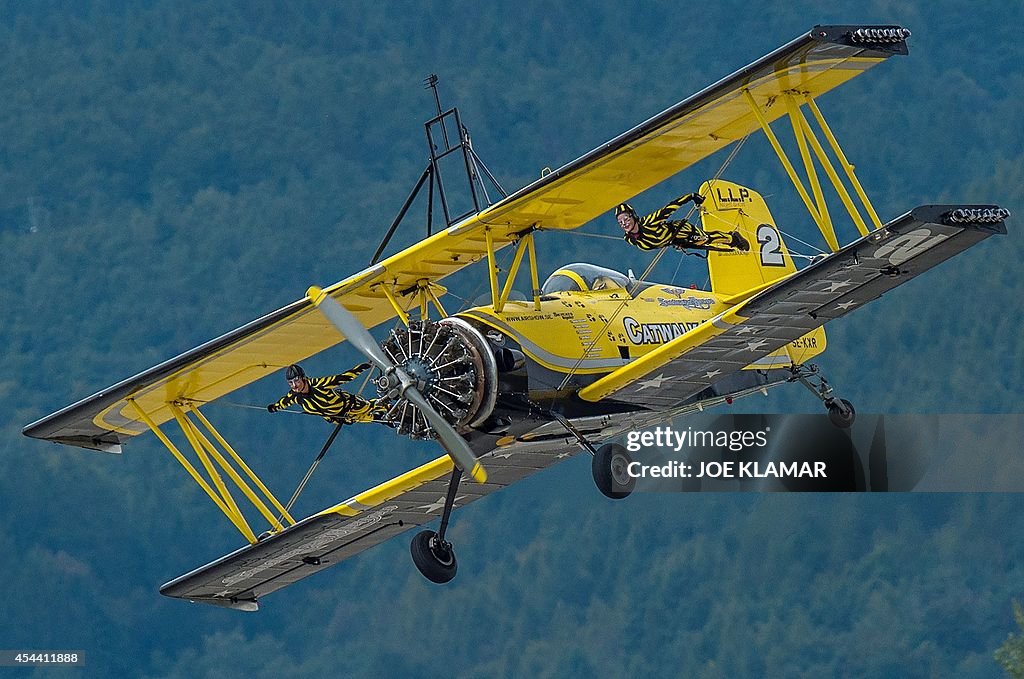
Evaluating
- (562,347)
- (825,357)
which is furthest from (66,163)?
(562,347)

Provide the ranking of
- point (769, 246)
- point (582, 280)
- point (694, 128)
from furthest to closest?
point (769, 246) → point (582, 280) → point (694, 128)

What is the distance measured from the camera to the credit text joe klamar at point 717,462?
4272 centimetres

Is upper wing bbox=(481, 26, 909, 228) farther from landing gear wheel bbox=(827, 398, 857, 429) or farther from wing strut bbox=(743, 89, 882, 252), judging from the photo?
landing gear wheel bbox=(827, 398, 857, 429)

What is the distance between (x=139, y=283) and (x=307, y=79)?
44.4ft

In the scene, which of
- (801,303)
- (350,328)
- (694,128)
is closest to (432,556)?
(350,328)

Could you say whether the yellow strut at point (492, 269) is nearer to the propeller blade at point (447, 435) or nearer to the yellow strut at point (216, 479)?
the propeller blade at point (447, 435)

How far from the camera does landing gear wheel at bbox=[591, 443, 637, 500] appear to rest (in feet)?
66.3

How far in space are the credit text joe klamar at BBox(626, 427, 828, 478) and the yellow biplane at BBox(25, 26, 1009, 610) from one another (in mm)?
18533

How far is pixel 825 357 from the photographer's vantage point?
54.4 meters

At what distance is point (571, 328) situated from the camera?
20.3 metres

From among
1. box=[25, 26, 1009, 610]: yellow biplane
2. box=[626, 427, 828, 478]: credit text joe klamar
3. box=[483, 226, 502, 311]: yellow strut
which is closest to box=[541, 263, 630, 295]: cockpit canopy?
box=[25, 26, 1009, 610]: yellow biplane

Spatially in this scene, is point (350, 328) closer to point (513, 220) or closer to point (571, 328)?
point (513, 220)

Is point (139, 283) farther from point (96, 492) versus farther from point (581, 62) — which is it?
point (581, 62)

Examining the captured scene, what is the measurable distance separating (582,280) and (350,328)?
2860 millimetres
